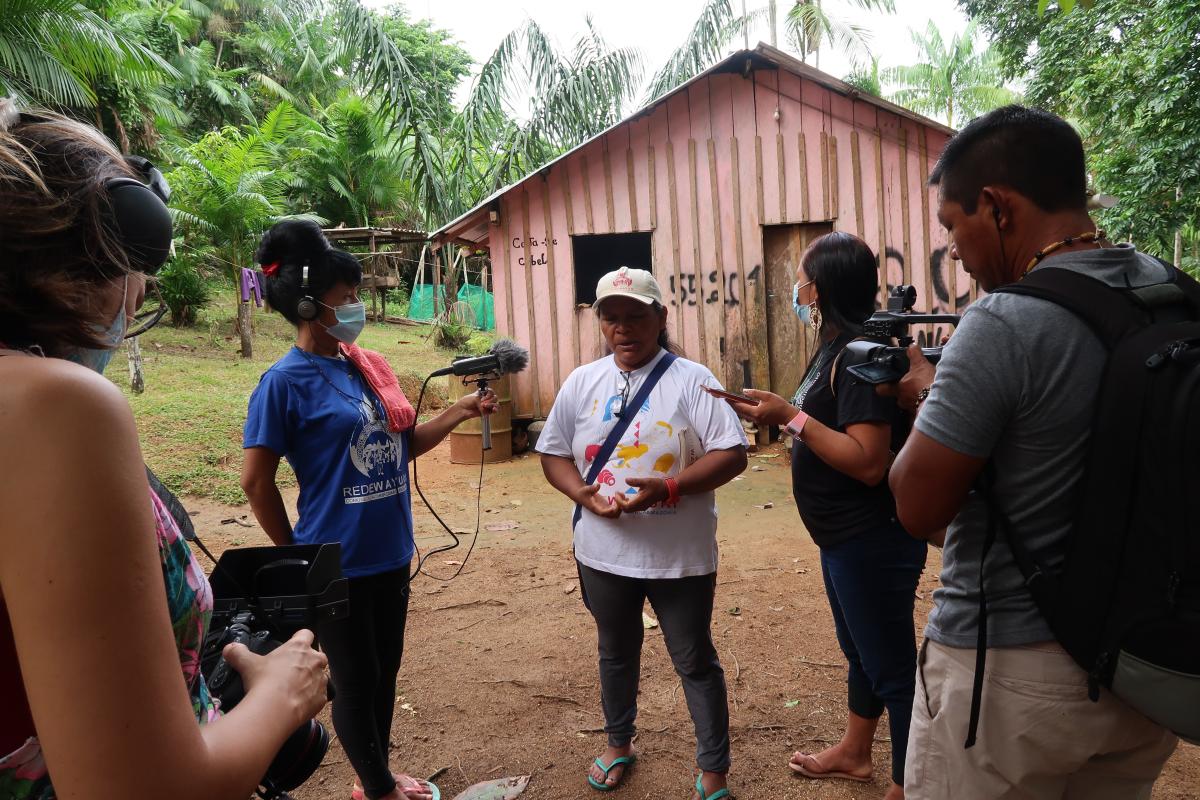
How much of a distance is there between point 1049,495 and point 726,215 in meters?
7.73

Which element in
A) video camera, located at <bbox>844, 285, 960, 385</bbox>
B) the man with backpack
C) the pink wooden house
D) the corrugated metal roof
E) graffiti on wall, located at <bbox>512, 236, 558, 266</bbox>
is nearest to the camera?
the man with backpack

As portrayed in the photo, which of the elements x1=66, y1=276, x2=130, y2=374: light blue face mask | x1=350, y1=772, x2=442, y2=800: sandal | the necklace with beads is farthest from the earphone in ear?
the necklace with beads

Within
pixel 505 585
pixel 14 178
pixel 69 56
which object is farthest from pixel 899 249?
pixel 69 56

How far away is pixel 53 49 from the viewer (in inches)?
420

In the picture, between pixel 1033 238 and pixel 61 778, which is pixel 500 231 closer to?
pixel 1033 238

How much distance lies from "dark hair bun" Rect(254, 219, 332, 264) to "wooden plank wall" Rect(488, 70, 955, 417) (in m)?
6.13

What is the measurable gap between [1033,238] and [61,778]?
6.28 ft

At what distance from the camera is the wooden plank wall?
8375mm

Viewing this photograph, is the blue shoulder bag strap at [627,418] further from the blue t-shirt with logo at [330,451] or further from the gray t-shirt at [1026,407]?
the gray t-shirt at [1026,407]

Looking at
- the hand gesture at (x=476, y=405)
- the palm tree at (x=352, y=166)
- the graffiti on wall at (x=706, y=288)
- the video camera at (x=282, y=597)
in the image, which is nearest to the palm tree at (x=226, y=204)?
the palm tree at (x=352, y=166)

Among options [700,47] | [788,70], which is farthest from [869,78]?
[788,70]

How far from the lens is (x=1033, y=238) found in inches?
65.4

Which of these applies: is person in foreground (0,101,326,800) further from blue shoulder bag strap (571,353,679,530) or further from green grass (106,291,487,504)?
green grass (106,291,487,504)

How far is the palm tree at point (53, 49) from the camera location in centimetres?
1009
